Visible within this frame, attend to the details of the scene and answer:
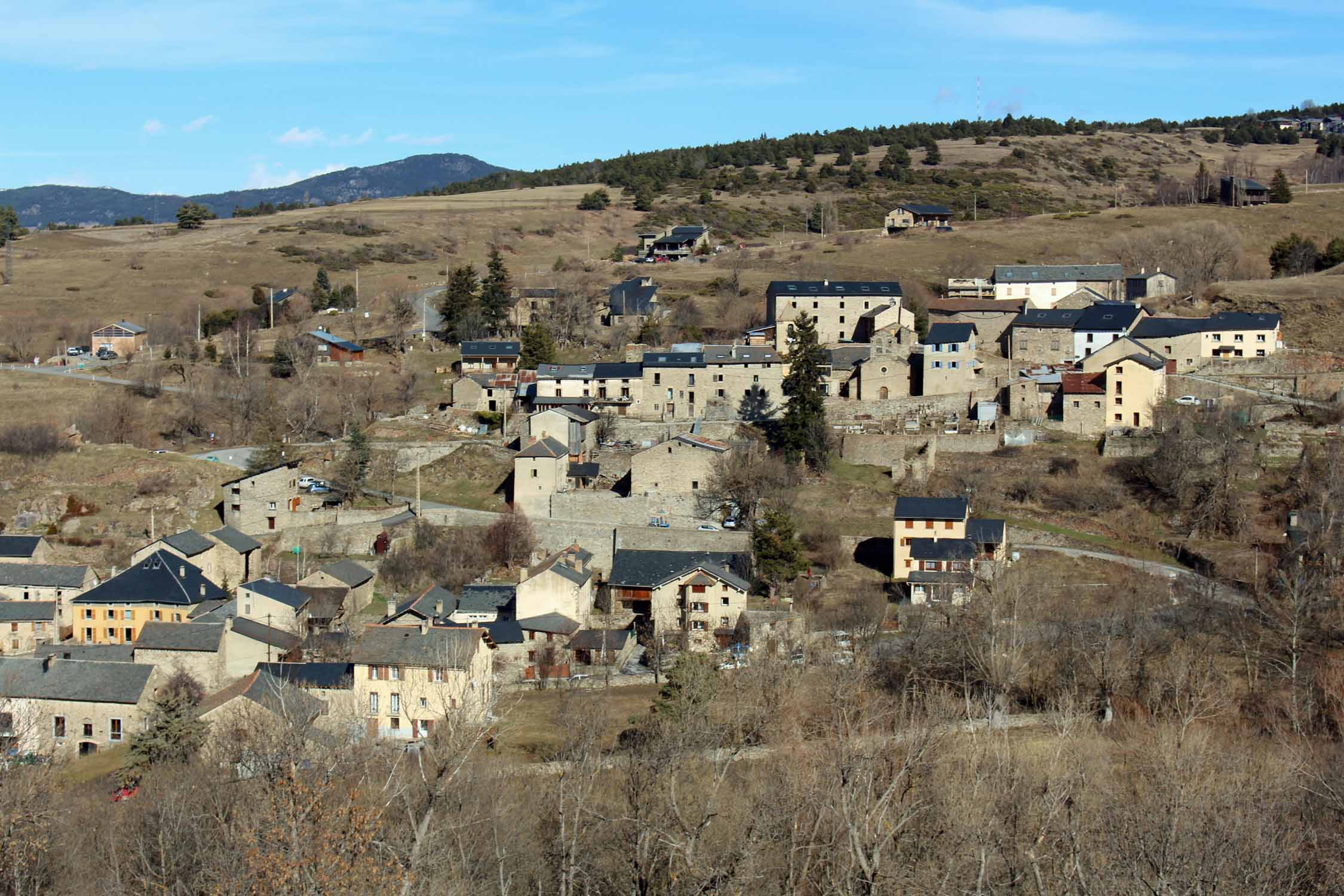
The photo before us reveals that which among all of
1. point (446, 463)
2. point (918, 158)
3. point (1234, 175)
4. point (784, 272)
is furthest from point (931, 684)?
point (918, 158)

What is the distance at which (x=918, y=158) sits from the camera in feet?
363

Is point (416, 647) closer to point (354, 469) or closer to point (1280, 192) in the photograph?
point (354, 469)

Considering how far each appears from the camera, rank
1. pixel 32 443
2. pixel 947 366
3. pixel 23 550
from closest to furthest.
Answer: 1. pixel 23 550
2. pixel 32 443
3. pixel 947 366

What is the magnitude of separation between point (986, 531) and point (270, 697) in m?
20.1

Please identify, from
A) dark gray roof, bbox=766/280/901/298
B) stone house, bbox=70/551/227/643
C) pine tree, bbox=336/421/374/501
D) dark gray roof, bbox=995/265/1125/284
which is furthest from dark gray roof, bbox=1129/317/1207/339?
stone house, bbox=70/551/227/643

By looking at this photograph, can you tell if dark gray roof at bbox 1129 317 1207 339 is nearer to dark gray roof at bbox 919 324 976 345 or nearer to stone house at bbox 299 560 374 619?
dark gray roof at bbox 919 324 976 345

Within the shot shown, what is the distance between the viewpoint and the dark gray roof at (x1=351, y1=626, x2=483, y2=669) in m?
33.3

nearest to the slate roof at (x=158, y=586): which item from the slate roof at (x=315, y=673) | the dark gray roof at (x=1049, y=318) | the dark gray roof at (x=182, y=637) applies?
the dark gray roof at (x=182, y=637)

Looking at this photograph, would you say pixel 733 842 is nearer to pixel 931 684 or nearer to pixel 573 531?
pixel 931 684

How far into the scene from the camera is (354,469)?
46.9 m

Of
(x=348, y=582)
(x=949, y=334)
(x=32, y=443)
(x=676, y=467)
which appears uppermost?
(x=949, y=334)

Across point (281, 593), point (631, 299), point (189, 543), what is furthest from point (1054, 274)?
point (189, 543)

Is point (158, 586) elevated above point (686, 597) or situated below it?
above

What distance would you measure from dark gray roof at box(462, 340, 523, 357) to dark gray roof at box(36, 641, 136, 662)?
20.9 m
